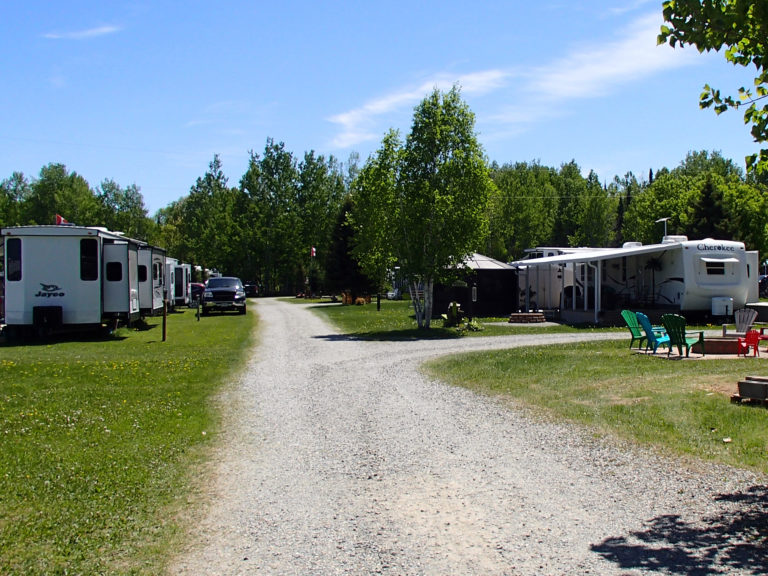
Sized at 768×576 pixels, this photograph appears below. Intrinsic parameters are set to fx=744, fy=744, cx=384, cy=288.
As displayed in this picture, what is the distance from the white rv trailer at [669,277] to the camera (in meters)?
24.9

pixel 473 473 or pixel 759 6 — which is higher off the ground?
pixel 759 6

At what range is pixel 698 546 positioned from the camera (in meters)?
4.62

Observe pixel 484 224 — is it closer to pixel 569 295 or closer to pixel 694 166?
pixel 569 295

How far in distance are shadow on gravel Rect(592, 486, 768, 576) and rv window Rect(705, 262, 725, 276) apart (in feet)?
70.4

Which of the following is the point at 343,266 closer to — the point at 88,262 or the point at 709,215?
the point at 709,215

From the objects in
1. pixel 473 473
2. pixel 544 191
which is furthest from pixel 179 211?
pixel 473 473

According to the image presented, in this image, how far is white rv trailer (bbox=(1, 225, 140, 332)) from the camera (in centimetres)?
1900

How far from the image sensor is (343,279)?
4922cm

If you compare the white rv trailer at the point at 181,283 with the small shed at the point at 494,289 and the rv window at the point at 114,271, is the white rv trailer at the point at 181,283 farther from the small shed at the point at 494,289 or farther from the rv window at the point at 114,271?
the rv window at the point at 114,271

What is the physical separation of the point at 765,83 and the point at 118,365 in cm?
1182

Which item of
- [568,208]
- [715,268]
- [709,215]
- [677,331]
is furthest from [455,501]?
[568,208]

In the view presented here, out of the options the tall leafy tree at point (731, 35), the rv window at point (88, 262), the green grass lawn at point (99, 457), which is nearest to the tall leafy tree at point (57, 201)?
the rv window at point (88, 262)

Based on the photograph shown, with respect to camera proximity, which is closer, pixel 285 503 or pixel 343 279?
pixel 285 503

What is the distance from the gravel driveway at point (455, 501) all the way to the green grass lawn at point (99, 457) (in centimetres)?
37
